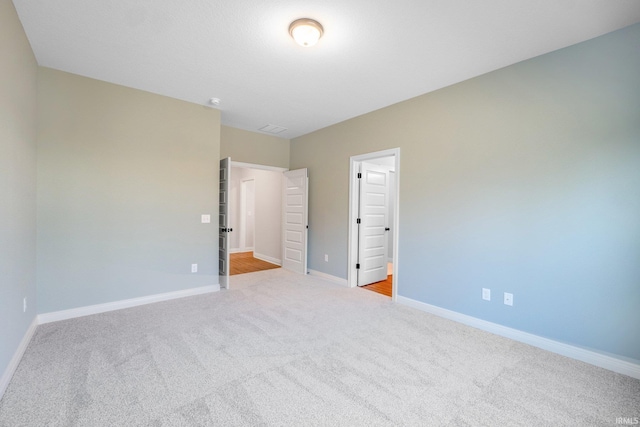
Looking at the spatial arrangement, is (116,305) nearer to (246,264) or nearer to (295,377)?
(295,377)

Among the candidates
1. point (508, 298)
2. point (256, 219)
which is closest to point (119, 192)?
point (256, 219)

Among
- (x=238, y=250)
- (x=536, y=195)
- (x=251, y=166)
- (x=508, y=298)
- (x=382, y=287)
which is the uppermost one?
(x=251, y=166)

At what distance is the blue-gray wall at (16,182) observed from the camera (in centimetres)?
189

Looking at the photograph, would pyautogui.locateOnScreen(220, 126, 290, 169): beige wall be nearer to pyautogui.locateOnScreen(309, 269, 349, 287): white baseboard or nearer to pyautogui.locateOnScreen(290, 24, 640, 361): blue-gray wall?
pyautogui.locateOnScreen(309, 269, 349, 287): white baseboard

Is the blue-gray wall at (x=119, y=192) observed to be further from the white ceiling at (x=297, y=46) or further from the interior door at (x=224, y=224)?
the white ceiling at (x=297, y=46)

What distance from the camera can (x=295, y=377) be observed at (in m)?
2.01

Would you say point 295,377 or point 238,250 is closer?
point 295,377

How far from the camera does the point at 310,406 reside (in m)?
1.72

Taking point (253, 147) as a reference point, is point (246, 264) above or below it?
below

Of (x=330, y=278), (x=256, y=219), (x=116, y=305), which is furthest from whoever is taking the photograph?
(x=256, y=219)

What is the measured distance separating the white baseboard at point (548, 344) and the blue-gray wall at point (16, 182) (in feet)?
13.0

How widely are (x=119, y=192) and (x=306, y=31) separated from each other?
2.91 metres

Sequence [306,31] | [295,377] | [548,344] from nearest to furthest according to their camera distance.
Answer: [295,377], [306,31], [548,344]

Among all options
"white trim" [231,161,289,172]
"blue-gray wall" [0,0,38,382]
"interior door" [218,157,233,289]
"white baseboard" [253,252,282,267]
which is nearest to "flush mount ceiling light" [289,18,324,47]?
"blue-gray wall" [0,0,38,382]
